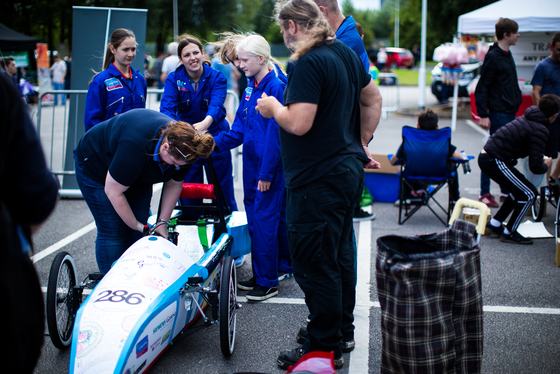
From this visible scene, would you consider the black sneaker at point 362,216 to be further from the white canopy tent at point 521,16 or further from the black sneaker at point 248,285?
the white canopy tent at point 521,16

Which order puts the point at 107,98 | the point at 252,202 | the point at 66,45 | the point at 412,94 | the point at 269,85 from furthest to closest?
the point at 66,45
the point at 412,94
the point at 107,98
the point at 252,202
the point at 269,85

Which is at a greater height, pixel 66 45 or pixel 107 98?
pixel 66 45

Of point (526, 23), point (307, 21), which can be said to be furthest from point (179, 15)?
point (307, 21)

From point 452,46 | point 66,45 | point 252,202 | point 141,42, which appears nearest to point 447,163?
point 252,202

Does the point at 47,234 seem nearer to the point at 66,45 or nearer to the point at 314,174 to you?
the point at 314,174

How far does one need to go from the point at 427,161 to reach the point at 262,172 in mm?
2591

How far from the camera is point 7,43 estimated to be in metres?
17.6

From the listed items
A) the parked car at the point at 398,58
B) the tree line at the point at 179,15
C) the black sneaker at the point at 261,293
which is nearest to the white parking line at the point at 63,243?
the black sneaker at the point at 261,293

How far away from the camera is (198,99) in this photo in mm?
4656

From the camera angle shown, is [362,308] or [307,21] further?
[362,308]

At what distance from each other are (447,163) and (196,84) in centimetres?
281

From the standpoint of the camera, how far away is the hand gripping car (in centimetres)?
237

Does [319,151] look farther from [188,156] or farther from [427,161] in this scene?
[427,161]

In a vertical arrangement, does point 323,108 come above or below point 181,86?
below
